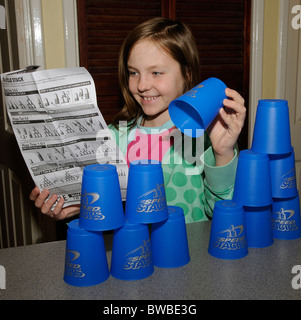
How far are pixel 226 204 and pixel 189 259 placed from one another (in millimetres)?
134

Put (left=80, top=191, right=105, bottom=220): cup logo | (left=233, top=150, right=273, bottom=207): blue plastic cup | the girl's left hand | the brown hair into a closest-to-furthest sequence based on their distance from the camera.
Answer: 1. (left=80, top=191, right=105, bottom=220): cup logo
2. (left=233, top=150, right=273, bottom=207): blue plastic cup
3. the girl's left hand
4. the brown hair

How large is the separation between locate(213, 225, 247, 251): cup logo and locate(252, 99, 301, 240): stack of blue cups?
0.13 metres

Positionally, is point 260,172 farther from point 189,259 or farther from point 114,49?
point 114,49

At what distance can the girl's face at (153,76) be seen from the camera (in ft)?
3.76

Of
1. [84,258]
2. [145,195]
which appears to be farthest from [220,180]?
[84,258]

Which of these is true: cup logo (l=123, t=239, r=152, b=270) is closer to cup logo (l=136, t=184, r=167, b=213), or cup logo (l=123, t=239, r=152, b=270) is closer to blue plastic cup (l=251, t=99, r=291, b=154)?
cup logo (l=136, t=184, r=167, b=213)

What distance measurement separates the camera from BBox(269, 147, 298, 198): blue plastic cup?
0.84 m

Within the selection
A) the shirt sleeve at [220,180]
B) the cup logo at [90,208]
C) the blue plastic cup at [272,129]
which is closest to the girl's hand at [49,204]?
the cup logo at [90,208]

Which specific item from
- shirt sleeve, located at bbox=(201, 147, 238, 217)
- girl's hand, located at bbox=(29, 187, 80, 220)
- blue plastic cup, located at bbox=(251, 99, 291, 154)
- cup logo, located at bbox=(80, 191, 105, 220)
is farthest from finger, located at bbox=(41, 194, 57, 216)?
blue plastic cup, located at bbox=(251, 99, 291, 154)

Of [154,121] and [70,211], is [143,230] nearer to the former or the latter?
[70,211]

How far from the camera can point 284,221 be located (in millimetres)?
868

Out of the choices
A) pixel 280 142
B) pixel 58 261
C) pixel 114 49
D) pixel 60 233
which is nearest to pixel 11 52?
pixel 114 49

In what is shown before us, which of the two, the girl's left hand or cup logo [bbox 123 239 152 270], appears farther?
the girl's left hand

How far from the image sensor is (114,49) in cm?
162
